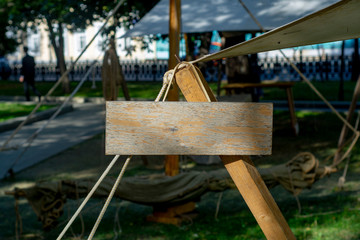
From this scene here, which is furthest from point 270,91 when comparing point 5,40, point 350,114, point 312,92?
point 5,40

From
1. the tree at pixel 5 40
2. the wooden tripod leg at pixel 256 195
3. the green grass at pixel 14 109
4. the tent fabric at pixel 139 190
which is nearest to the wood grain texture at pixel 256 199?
the wooden tripod leg at pixel 256 195

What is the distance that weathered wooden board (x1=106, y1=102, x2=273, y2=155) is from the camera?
229cm

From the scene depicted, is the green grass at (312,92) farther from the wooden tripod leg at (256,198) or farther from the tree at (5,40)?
the wooden tripod leg at (256,198)

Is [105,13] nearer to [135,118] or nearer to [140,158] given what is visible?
[140,158]

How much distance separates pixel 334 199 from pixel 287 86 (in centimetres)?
414

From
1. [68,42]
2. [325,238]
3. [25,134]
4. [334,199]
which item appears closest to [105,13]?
[25,134]

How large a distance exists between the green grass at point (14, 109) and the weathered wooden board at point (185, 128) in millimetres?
11008

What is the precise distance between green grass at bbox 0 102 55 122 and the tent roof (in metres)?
5.82

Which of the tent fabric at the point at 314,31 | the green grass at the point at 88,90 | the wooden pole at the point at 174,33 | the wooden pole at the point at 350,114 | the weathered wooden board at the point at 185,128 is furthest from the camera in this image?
the green grass at the point at 88,90

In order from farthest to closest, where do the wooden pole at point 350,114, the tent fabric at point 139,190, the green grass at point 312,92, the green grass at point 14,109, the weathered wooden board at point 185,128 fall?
the green grass at point 312,92, the green grass at point 14,109, the wooden pole at point 350,114, the tent fabric at point 139,190, the weathered wooden board at point 185,128

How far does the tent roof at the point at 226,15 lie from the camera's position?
7.34 meters

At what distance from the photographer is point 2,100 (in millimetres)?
17484

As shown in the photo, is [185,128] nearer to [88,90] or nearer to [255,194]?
[255,194]

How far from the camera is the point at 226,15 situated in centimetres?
812
